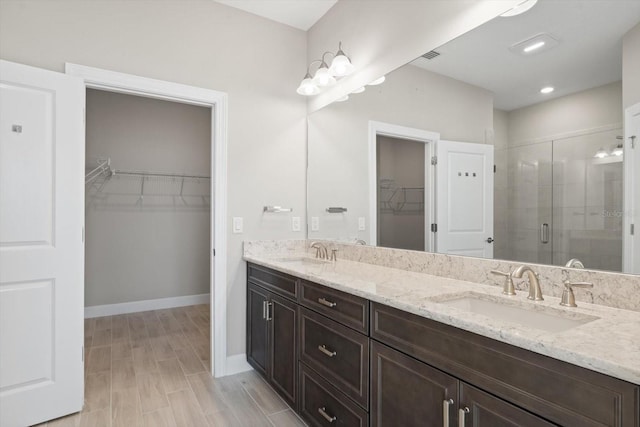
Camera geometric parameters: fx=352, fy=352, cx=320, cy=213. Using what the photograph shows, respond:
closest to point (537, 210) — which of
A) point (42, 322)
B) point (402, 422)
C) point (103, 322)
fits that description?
point (402, 422)

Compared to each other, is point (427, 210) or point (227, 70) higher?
point (227, 70)

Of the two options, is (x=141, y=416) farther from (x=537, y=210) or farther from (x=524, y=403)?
(x=537, y=210)

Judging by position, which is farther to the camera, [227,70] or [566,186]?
[227,70]

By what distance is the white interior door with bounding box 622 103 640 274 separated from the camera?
1.23m

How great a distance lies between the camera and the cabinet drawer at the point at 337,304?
1.58 meters

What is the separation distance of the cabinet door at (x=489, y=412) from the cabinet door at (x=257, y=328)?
5.22ft

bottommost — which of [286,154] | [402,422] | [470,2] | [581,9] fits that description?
[402,422]

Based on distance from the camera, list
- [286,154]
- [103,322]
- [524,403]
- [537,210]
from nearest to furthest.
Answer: [524,403]
[537,210]
[286,154]
[103,322]

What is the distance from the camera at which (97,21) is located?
230 cm

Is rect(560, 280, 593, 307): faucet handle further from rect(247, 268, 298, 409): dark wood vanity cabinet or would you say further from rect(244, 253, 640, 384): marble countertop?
rect(247, 268, 298, 409): dark wood vanity cabinet

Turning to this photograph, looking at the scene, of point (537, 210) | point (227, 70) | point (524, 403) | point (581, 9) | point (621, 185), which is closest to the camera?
point (524, 403)

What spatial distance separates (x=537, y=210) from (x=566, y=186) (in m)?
0.16

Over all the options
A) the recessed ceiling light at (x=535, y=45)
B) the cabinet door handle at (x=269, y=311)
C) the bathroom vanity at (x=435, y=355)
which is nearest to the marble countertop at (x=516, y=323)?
the bathroom vanity at (x=435, y=355)

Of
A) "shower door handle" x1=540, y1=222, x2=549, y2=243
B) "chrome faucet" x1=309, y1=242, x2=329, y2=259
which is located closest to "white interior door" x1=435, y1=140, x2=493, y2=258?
"shower door handle" x1=540, y1=222, x2=549, y2=243
